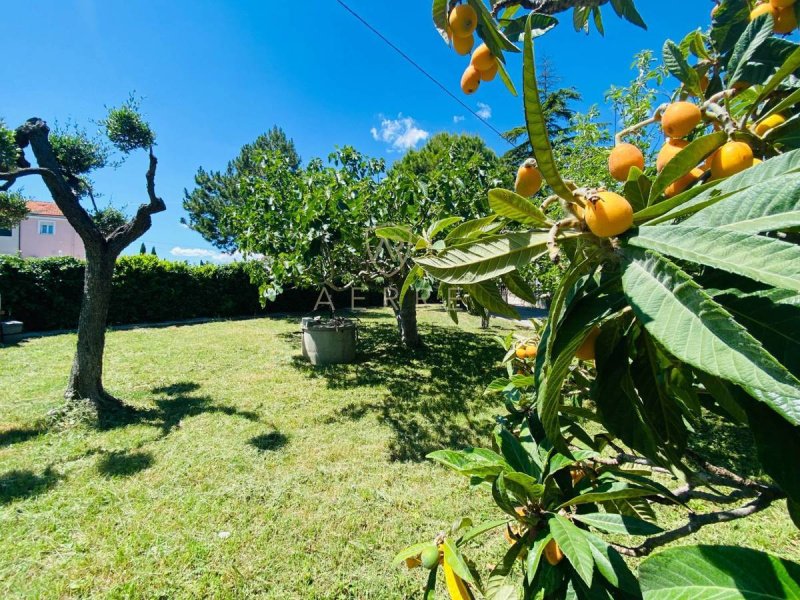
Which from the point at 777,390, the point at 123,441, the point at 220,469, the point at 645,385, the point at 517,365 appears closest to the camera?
the point at 777,390

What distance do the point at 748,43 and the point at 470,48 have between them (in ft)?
1.72

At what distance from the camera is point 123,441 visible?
412 centimetres

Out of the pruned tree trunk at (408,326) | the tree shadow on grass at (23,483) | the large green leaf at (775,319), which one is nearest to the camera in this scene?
the large green leaf at (775,319)

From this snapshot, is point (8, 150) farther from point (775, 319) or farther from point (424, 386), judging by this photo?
point (775, 319)

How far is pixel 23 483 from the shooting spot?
3295 millimetres

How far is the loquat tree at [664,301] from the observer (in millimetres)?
354

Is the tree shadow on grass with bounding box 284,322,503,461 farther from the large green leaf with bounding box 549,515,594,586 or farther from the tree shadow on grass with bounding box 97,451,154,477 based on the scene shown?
the large green leaf with bounding box 549,515,594,586

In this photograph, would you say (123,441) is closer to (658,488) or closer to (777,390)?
(658,488)

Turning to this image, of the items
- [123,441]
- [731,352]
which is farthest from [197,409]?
[731,352]

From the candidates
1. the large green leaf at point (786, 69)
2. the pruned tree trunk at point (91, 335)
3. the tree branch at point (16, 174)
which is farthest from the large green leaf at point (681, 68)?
the tree branch at point (16, 174)

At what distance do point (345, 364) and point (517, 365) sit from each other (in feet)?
20.5

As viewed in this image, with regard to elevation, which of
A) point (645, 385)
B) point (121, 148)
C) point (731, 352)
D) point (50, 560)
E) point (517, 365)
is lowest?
point (50, 560)

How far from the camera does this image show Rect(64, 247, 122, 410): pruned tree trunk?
15.6 feet

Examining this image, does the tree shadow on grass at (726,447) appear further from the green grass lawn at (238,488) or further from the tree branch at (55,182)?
the tree branch at (55,182)
